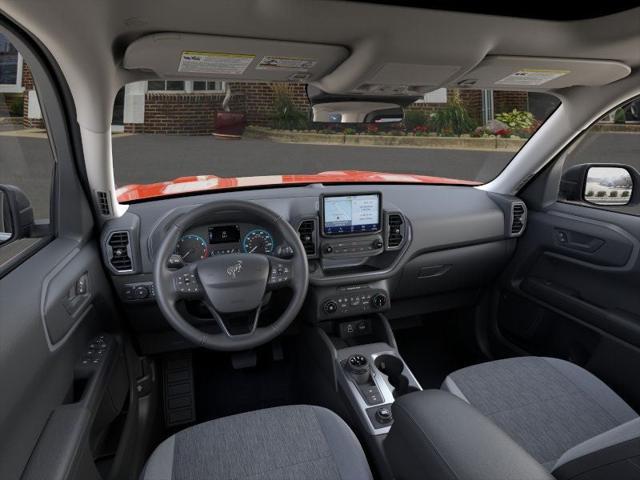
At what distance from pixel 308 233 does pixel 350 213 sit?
0.24m

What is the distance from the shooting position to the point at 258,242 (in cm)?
222

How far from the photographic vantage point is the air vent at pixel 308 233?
2.45 m

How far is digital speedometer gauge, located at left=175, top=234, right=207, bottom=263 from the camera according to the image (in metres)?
2.10

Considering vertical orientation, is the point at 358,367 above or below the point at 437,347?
above

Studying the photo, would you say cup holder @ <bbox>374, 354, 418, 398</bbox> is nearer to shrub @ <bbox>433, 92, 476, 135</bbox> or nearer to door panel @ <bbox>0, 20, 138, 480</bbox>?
door panel @ <bbox>0, 20, 138, 480</bbox>

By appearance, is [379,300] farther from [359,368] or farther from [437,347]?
[437,347]

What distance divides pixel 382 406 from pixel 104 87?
1.78m

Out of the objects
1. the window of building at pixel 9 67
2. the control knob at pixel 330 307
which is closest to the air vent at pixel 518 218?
the control knob at pixel 330 307

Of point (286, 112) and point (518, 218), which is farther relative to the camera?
point (286, 112)

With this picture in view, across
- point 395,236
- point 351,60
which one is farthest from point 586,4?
point 395,236

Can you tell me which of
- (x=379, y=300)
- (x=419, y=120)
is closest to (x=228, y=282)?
(x=379, y=300)

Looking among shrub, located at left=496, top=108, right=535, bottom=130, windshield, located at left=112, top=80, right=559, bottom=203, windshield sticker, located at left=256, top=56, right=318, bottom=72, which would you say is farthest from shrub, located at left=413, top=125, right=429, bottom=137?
windshield sticker, located at left=256, top=56, right=318, bottom=72

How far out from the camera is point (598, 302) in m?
2.48

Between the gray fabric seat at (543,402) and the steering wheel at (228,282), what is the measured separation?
849 millimetres
